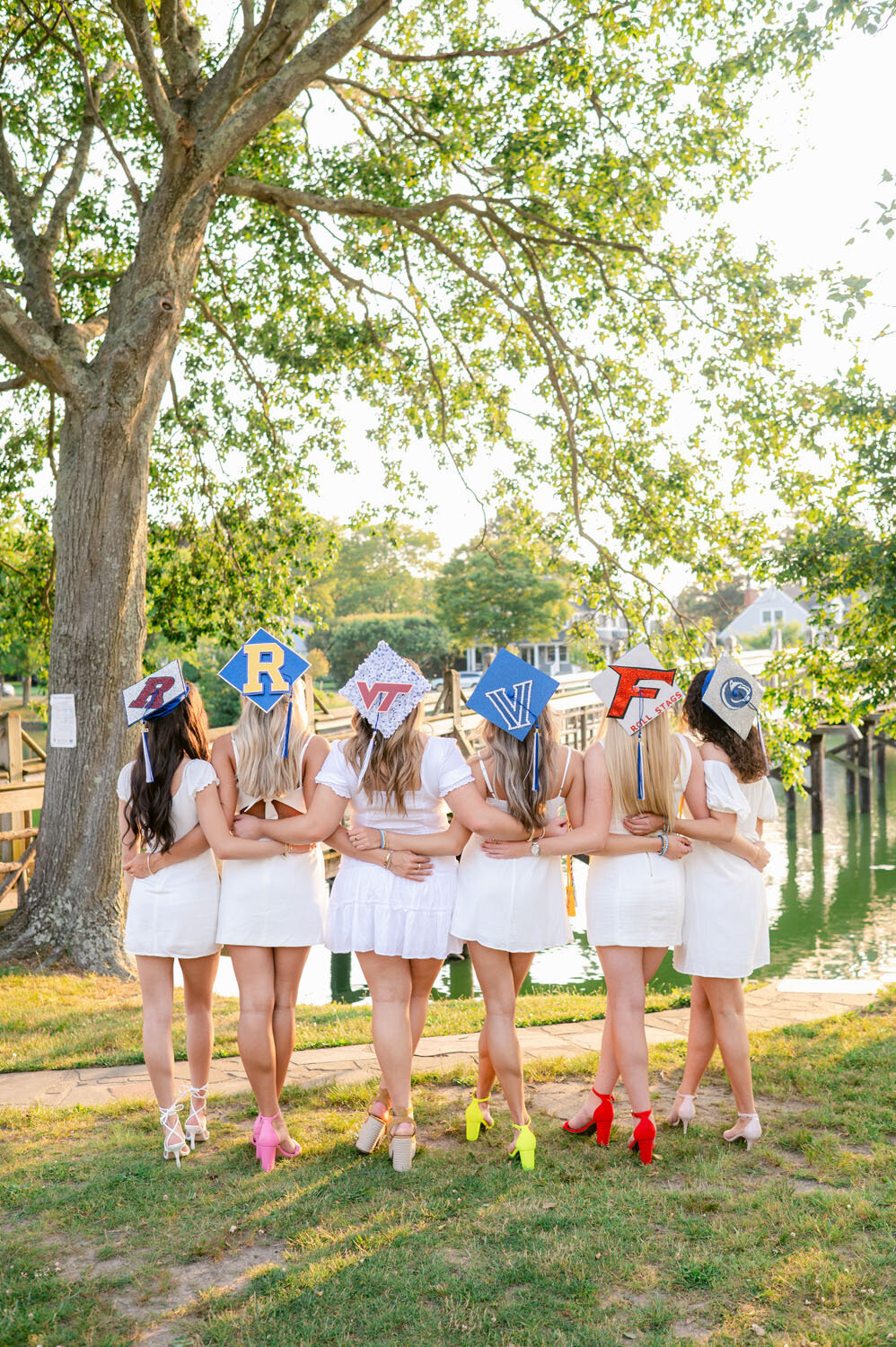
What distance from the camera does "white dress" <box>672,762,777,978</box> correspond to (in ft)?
14.0

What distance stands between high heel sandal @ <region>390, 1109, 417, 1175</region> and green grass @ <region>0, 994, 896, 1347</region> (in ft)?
0.22

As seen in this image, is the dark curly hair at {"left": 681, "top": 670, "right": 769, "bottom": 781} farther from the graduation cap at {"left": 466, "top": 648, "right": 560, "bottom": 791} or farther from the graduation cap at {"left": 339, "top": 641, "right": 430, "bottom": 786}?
the graduation cap at {"left": 339, "top": 641, "right": 430, "bottom": 786}

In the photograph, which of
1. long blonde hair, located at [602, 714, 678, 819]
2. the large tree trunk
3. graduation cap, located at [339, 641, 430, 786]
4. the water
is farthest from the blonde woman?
the large tree trunk

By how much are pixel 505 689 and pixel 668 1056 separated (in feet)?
8.78

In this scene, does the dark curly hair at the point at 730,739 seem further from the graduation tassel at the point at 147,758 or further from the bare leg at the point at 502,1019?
the graduation tassel at the point at 147,758

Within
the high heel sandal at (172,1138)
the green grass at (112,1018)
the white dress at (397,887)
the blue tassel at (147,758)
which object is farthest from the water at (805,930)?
the blue tassel at (147,758)

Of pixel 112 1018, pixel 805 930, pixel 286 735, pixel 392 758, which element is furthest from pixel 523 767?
pixel 805 930

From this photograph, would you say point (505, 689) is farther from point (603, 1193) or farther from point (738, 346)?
point (738, 346)

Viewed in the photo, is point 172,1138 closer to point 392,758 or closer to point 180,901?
point 180,901

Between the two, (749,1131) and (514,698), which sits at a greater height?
(514,698)

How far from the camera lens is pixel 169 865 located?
4.22 m

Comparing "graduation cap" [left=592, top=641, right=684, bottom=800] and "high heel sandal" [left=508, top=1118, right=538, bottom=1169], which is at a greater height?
"graduation cap" [left=592, top=641, right=684, bottom=800]

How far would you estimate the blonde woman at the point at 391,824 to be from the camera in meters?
4.02

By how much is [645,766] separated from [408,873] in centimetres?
103
